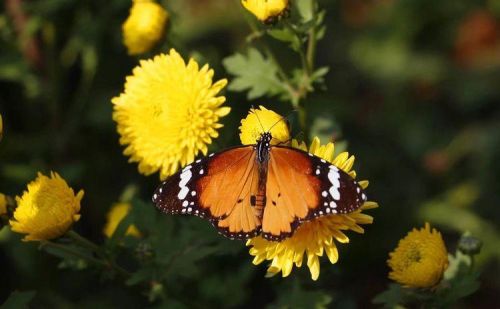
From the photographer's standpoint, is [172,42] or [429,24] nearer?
[172,42]

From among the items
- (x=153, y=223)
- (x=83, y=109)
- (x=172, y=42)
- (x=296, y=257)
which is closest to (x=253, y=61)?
(x=172, y=42)

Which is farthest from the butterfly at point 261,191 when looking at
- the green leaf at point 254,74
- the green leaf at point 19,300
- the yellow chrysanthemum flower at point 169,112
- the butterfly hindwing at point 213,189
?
the green leaf at point 19,300

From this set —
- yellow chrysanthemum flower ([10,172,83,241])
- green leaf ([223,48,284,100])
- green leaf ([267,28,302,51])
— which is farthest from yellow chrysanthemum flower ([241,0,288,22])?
yellow chrysanthemum flower ([10,172,83,241])

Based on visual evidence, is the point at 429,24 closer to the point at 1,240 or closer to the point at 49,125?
the point at 49,125

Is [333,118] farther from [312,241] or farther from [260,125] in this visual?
[312,241]

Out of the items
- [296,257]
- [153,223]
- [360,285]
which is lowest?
[296,257]

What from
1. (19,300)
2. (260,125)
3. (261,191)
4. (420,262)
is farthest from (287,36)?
(19,300)

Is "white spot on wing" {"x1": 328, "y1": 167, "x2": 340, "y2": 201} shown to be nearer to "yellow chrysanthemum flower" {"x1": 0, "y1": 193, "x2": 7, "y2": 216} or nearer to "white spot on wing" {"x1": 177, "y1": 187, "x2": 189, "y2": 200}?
"white spot on wing" {"x1": 177, "y1": 187, "x2": 189, "y2": 200}
